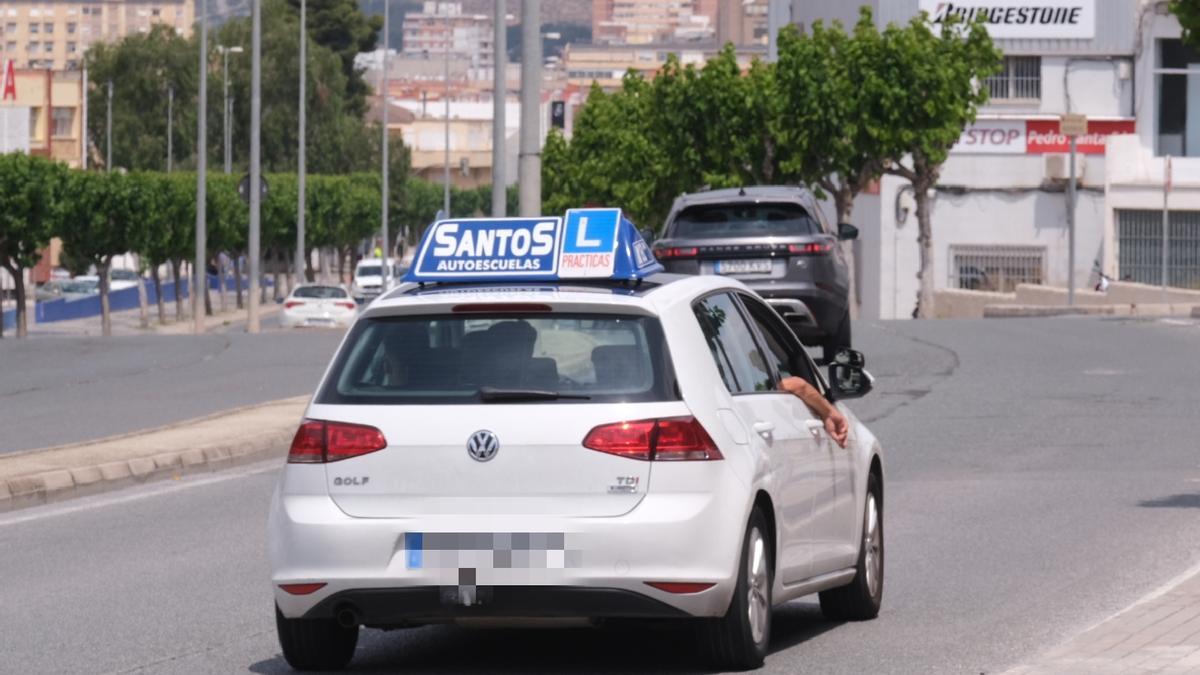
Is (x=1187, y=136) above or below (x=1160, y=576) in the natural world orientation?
above

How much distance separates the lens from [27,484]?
559 inches

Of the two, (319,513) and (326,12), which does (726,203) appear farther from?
(326,12)

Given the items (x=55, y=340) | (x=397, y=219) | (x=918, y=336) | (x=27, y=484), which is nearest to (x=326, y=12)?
(x=397, y=219)

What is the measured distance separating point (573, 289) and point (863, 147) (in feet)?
A: 153

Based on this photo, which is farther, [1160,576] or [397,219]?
[397,219]

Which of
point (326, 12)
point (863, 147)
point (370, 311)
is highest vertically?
point (326, 12)

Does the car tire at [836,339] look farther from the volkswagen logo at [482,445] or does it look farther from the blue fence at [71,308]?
the blue fence at [71,308]

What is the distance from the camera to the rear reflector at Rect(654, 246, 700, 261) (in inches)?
878

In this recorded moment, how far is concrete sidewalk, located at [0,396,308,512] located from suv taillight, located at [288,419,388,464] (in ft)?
22.4

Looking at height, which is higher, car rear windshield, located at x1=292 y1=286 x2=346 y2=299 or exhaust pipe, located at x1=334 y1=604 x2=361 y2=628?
car rear windshield, located at x1=292 y1=286 x2=346 y2=299

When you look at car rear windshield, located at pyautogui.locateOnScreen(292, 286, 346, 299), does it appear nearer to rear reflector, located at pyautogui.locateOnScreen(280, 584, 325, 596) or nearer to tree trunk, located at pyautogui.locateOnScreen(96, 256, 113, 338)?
tree trunk, located at pyautogui.locateOnScreen(96, 256, 113, 338)

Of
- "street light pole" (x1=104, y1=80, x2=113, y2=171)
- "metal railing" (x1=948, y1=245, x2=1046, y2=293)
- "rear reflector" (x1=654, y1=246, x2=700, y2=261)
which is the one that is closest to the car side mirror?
"rear reflector" (x1=654, y1=246, x2=700, y2=261)

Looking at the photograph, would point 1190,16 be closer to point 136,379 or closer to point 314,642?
point 314,642

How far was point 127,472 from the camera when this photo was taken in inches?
599
